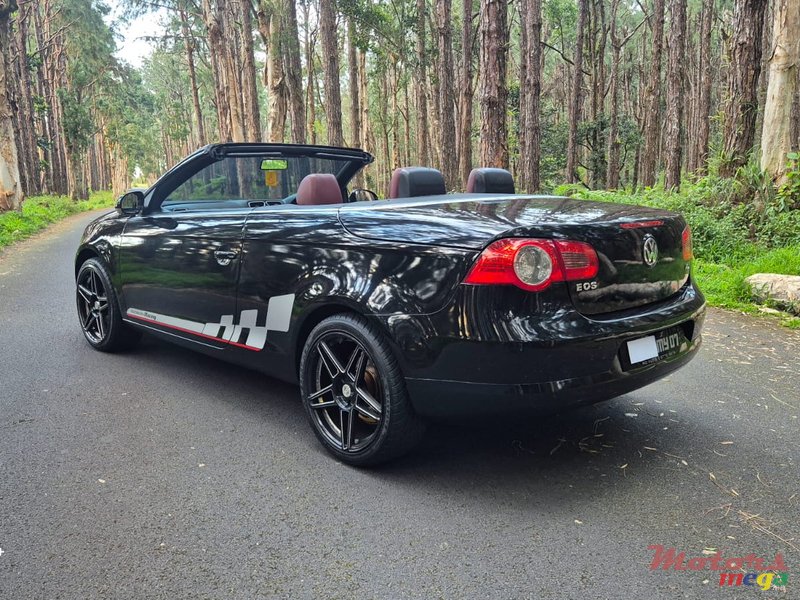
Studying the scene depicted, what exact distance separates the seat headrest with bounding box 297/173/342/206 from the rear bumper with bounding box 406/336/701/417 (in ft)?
4.40

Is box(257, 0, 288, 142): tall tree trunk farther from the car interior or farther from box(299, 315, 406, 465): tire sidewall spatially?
box(299, 315, 406, 465): tire sidewall

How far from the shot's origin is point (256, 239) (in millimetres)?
3355

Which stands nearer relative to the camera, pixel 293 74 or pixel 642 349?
pixel 642 349

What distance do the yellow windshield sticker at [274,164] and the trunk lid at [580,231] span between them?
1.50 m

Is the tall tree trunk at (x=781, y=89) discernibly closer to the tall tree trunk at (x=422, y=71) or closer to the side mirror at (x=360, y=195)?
the side mirror at (x=360, y=195)

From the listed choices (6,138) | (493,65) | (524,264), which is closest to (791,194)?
(493,65)

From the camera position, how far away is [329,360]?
2.99 metres

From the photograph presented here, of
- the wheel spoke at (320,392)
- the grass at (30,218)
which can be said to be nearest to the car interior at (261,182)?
the wheel spoke at (320,392)

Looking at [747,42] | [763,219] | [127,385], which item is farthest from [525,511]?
[747,42]

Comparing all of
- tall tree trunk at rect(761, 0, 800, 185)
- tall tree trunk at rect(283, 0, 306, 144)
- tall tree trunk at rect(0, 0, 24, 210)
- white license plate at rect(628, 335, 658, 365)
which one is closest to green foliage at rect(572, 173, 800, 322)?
tall tree trunk at rect(761, 0, 800, 185)

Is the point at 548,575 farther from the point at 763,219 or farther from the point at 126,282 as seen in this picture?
the point at 763,219

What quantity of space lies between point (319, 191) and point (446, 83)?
1758cm

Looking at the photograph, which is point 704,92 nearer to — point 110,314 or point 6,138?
point 6,138

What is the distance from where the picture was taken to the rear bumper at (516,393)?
244 cm
